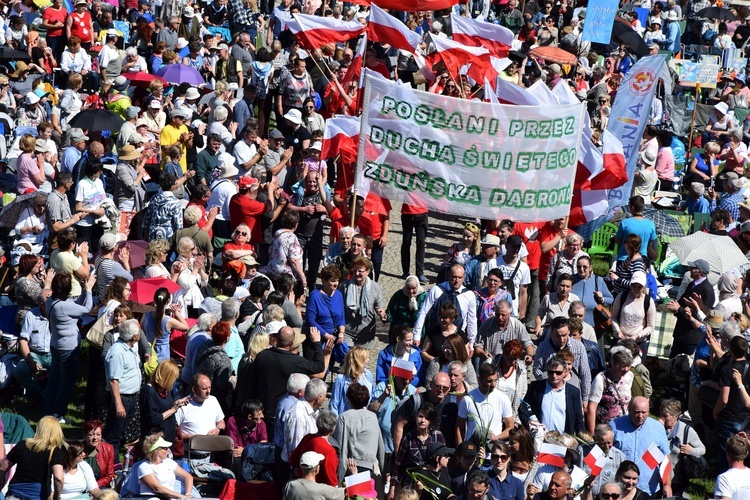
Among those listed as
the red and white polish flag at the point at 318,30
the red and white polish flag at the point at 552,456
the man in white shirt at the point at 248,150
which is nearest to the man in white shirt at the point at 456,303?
the red and white polish flag at the point at 552,456

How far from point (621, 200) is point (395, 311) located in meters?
3.95

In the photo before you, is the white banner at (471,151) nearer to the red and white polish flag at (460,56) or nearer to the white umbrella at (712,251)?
the white umbrella at (712,251)

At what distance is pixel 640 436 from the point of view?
36.4 feet

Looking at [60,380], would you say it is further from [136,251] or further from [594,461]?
[594,461]

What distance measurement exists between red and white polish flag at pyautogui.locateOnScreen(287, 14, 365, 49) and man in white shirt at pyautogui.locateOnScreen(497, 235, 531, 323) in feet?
16.4

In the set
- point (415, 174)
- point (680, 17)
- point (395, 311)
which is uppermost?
point (415, 174)

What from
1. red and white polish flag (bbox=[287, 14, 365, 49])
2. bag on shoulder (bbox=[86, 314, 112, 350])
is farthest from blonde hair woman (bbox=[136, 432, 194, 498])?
red and white polish flag (bbox=[287, 14, 365, 49])

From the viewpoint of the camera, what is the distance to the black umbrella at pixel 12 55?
808 inches

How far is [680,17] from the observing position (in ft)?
101

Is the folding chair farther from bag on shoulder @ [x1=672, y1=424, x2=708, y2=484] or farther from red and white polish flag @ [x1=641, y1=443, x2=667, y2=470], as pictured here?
bag on shoulder @ [x1=672, y1=424, x2=708, y2=484]

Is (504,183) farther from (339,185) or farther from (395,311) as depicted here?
(339,185)

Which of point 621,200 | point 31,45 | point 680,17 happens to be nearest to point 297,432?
point 621,200

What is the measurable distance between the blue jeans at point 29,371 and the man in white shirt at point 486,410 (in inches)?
163

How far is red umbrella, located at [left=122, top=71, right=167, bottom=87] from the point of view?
781 inches
